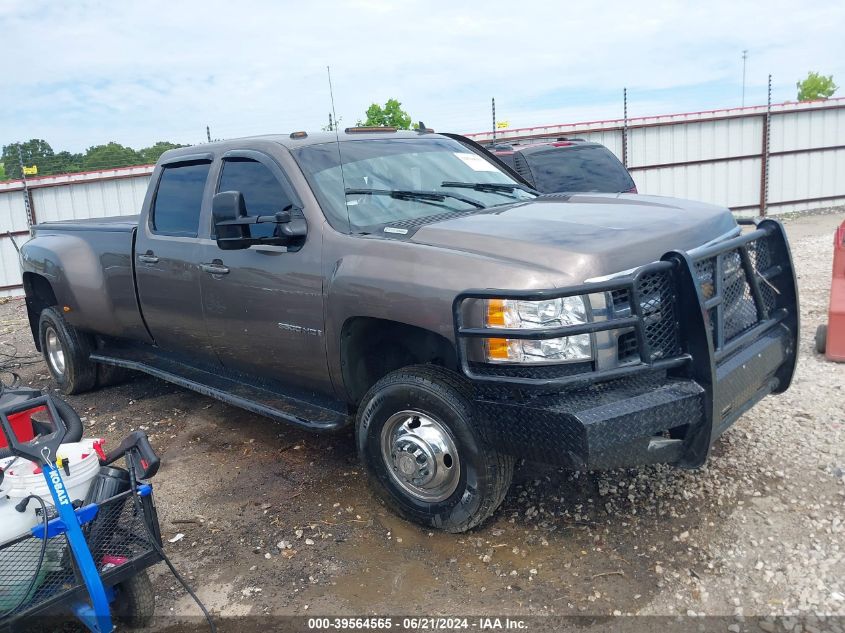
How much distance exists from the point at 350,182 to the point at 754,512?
8.72 ft

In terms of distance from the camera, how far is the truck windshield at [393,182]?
3889 mm

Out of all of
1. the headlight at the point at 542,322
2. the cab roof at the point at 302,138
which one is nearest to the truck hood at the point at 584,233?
the headlight at the point at 542,322

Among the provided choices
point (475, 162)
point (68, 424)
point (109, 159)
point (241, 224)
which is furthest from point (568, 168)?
point (109, 159)

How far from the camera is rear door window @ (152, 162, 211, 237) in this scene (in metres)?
4.72

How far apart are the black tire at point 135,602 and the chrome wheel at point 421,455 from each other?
119 cm

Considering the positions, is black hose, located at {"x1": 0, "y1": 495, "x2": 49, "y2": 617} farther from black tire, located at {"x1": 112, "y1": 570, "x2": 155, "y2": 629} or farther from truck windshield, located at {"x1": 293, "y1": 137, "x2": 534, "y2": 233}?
truck windshield, located at {"x1": 293, "y1": 137, "x2": 534, "y2": 233}

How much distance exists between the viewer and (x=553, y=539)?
11.2 feet

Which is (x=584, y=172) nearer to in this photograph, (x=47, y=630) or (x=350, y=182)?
(x=350, y=182)

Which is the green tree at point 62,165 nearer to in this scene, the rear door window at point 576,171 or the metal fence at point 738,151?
the metal fence at point 738,151

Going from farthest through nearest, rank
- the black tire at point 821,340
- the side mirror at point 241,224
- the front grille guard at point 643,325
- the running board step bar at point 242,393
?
the black tire at point 821,340 → the running board step bar at point 242,393 → the side mirror at point 241,224 → the front grille guard at point 643,325

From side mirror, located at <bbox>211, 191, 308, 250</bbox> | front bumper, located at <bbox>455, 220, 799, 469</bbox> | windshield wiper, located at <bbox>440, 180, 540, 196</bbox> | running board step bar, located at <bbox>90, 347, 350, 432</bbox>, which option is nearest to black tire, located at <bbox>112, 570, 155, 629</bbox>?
running board step bar, located at <bbox>90, 347, 350, 432</bbox>

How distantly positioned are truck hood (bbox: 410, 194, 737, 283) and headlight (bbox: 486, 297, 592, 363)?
0.13m

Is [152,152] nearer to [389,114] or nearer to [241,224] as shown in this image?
[389,114]

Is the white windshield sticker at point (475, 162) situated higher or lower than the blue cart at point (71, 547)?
higher
